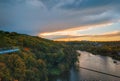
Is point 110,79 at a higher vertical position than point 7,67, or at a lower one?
lower

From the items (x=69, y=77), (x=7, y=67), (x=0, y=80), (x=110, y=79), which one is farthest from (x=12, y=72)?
(x=110, y=79)

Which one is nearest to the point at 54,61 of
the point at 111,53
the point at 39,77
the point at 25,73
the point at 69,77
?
the point at 69,77

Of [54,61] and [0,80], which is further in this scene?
[54,61]

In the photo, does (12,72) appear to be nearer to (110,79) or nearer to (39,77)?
(39,77)

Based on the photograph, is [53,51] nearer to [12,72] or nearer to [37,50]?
[37,50]

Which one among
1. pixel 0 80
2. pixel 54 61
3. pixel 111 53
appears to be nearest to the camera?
pixel 0 80

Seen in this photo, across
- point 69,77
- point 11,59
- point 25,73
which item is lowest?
point 69,77

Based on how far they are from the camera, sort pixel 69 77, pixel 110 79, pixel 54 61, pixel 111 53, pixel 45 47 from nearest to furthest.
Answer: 1. pixel 110 79
2. pixel 69 77
3. pixel 54 61
4. pixel 45 47
5. pixel 111 53
